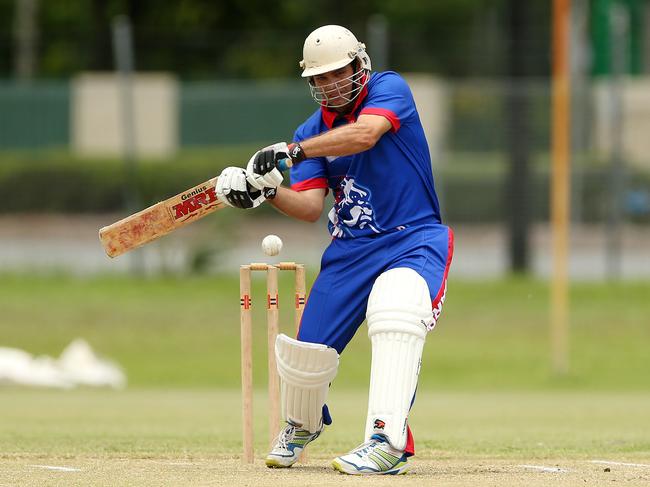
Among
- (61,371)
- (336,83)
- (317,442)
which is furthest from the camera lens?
(61,371)

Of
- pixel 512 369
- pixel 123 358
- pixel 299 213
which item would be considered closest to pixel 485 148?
pixel 512 369

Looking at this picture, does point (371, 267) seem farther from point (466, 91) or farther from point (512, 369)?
point (466, 91)

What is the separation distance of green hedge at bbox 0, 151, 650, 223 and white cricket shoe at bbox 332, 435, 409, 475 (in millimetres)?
10896

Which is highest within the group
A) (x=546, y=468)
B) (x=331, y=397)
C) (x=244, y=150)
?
(x=244, y=150)

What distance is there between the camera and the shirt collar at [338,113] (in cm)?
675

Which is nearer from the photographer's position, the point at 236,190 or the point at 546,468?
the point at 236,190

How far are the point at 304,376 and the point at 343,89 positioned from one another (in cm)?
128

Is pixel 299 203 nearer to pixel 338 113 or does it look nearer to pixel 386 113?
pixel 338 113

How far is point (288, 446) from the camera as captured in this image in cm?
686

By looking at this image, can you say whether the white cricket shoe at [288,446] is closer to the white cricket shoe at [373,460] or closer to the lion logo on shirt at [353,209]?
the white cricket shoe at [373,460]

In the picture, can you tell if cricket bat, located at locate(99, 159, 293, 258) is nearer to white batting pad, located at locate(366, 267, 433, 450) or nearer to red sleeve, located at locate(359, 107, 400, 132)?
red sleeve, located at locate(359, 107, 400, 132)

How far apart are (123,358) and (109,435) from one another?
265 inches

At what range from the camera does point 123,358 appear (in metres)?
15.5

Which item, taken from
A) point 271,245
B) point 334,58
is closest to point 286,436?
point 271,245
